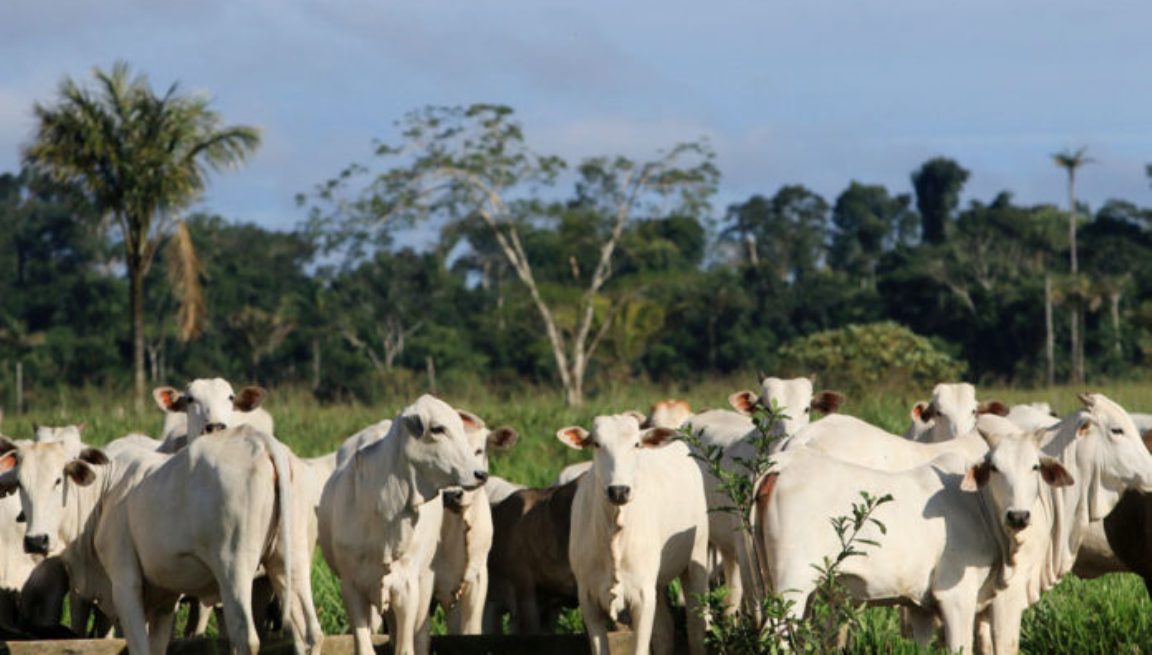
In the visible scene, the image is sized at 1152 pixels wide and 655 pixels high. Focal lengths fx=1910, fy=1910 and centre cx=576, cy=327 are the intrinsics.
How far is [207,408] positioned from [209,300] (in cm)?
4009

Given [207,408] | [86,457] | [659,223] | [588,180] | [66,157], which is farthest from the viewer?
[659,223]

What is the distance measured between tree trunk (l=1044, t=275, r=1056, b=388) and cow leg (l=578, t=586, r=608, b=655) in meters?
36.6

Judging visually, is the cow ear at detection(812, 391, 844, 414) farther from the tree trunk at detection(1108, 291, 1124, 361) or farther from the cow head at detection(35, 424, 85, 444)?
the tree trunk at detection(1108, 291, 1124, 361)

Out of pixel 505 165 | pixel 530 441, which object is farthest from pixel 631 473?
pixel 505 165

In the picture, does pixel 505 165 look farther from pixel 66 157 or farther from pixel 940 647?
pixel 940 647

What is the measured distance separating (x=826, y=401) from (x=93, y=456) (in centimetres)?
486

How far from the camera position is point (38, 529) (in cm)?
1016

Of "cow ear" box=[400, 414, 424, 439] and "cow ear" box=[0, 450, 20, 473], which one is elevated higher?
"cow ear" box=[400, 414, 424, 439]

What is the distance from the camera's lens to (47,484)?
1030 centimetres

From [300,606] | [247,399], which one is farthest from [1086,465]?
[247,399]

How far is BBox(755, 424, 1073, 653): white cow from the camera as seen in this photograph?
29.7 feet

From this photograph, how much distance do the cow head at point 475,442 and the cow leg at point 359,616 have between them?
2.47ft

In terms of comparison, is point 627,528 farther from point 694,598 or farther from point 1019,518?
point 1019,518

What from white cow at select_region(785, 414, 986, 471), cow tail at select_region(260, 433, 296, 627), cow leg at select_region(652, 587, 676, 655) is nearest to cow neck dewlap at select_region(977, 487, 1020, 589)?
white cow at select_region(785, 414, 986, 471)
